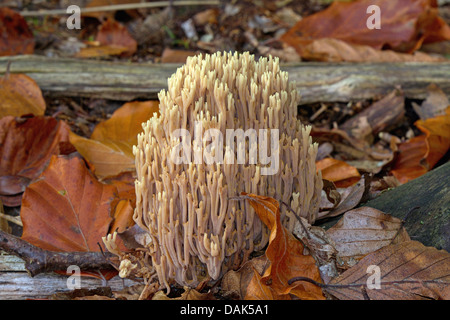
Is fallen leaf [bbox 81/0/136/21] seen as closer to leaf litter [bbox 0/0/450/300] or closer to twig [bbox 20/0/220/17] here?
twig [bbox 20/0/220/17]

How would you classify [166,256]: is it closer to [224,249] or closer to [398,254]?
[224,249]

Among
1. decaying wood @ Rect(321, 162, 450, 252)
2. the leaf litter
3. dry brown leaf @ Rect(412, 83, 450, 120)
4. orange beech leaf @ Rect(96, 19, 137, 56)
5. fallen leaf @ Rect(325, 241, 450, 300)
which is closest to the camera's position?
fallen leaf @ Rect(325, 241, 450, 300)

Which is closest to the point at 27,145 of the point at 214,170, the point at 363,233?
the point at 214,170

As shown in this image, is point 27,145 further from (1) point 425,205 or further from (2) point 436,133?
(2) point 436,133

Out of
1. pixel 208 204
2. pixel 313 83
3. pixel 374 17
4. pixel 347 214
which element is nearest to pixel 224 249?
pixel 208 204

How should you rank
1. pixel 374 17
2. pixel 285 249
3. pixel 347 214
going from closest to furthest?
pixel 285 249
pixel 347 214
pixel 374 17

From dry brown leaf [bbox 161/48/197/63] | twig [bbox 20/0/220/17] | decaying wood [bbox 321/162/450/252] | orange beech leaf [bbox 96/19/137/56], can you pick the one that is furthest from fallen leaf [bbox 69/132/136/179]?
twig [bbox 20/0/220/17]
